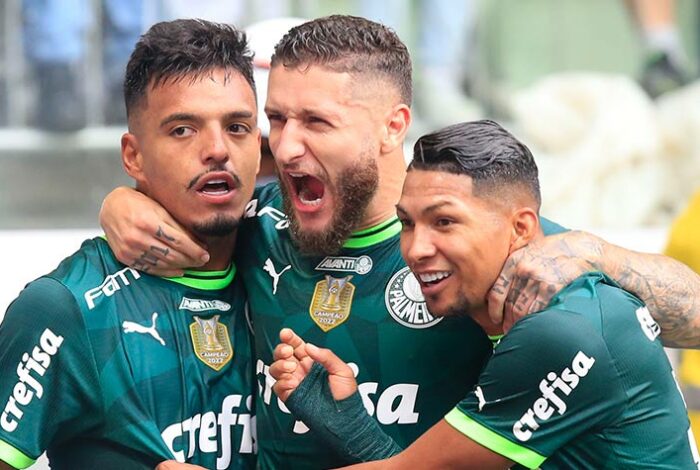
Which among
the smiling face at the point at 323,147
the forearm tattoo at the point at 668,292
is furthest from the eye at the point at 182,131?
the forearm tattoo at the point at 668,292

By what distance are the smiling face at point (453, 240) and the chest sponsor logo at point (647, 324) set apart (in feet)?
1.13

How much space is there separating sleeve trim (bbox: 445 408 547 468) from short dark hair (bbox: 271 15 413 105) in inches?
40.0

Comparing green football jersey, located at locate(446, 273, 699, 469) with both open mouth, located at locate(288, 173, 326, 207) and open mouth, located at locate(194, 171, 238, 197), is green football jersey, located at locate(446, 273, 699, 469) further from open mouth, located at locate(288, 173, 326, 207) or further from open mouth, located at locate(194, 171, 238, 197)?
open mouth, located at locate(194, 171, 238, 197)

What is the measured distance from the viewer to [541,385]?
10.3 feet

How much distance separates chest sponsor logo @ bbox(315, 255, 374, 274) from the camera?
12.2 ft

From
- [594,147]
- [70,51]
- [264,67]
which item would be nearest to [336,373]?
[264,67]

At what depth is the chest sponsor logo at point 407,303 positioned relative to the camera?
3602 mm

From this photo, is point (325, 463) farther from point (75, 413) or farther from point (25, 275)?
point (25, 275)

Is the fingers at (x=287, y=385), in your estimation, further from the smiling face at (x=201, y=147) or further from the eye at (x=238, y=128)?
the eye at (x=238, y=128)

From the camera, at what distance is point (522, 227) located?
340 cm

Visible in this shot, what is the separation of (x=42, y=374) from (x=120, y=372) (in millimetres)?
198

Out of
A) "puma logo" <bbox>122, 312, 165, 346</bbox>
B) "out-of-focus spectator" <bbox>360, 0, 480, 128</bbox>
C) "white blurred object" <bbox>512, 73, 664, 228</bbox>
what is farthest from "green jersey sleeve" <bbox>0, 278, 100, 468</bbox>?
"out-of-focus spectator" <bbox>360, 0, 480, 128</bbox>

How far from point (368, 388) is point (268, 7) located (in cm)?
444

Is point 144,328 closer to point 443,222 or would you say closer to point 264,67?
point 443,222
